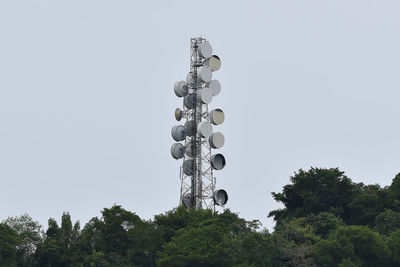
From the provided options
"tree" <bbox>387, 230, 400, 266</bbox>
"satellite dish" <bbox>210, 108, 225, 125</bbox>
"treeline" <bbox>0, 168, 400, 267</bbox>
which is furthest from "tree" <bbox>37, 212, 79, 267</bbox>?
"tree" <bbox>387, 230, 400, 266</bbox>

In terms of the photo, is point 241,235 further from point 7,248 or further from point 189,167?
point 7,248

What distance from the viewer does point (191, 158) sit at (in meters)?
70.4

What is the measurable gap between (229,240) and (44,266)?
17.0 meters

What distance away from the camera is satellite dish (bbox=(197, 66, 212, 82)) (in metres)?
70.1

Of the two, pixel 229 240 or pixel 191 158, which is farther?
pixel 191 158

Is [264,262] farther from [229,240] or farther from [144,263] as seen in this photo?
[144,263]

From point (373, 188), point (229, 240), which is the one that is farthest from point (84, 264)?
point (373, 188)

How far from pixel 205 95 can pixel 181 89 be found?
245cm

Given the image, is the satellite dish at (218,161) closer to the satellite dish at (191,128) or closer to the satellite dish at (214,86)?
the satellite dish at (191,128)

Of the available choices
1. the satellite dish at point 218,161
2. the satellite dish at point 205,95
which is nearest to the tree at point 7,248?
the satellite dish at point 218,161

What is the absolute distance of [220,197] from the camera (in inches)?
2724

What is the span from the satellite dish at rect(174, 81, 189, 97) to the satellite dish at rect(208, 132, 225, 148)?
4887mm

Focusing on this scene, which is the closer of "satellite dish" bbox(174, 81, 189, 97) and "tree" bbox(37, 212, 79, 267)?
"tree" bbox(37, 212, 79, 267)

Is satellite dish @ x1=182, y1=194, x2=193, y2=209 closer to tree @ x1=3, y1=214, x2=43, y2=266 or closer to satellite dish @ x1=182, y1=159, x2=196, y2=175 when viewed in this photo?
satellite dish @ x1=182, y1=159, x2=196, y2=175
